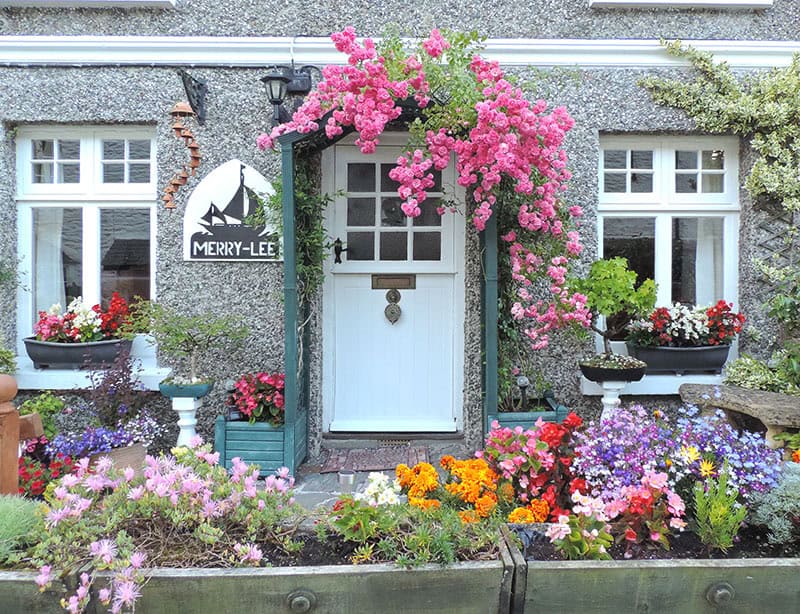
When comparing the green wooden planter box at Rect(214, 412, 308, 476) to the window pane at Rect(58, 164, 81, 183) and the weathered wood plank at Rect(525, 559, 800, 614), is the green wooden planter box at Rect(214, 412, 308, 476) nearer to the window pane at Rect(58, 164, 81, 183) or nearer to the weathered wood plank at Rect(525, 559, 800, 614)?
the weathered wood plank at Rect(525, 559, 800, 614)

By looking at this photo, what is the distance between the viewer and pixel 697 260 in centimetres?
474

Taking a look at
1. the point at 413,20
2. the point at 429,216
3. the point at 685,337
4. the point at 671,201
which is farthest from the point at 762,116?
the point at 413,20

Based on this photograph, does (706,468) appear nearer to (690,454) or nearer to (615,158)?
(690,454)

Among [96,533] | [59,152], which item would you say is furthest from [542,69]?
[96,533]

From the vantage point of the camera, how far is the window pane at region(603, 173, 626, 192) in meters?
4.70

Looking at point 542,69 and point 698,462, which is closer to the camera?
point 698,462

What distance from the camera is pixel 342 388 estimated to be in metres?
4.82

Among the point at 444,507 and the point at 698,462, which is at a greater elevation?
the point at 698,462

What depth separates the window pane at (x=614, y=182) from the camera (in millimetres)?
4695

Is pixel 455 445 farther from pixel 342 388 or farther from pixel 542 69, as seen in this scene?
pixel 542 69

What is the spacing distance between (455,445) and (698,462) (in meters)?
2.18

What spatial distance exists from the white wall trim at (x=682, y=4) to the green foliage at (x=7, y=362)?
199 inches

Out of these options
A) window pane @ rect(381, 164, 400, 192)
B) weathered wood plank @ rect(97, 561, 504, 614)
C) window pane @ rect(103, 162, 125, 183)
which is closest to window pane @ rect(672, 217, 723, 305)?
window pane @ rect(381, 164, 400, 192)

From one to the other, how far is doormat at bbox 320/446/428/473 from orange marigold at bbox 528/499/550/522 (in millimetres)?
1460
